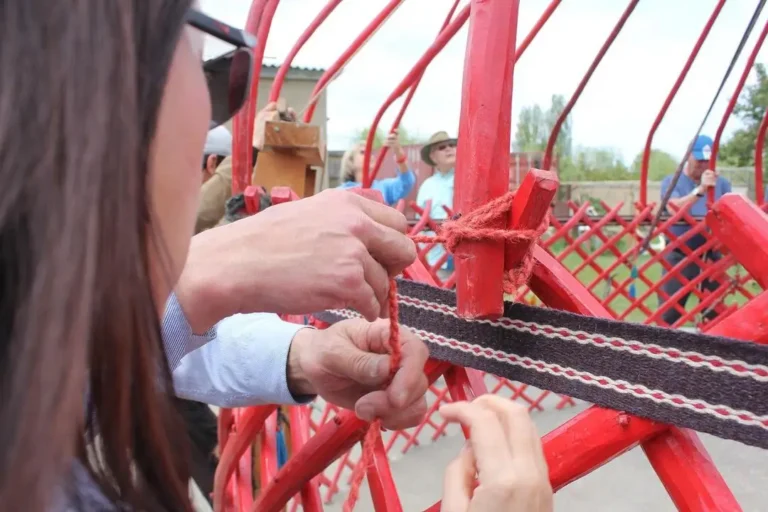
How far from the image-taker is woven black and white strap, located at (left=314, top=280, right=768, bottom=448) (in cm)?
41

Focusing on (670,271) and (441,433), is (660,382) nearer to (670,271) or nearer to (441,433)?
(441,433)

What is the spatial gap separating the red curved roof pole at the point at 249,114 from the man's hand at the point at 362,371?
441mm

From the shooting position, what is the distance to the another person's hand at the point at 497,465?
365mm

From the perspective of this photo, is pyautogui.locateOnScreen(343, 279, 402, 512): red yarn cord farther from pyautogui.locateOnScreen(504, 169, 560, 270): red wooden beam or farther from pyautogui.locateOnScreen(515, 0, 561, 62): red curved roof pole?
pyautogui.locateOnScreen(515, 0, 561, 62): red curved roof pole

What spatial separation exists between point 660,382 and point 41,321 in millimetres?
404

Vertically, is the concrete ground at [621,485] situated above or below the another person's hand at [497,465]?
below

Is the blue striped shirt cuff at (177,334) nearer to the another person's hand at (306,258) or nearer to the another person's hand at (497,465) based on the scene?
the another person's hand at (306,258)

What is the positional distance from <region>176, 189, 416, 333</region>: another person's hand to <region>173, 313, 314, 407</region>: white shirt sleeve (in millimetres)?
234

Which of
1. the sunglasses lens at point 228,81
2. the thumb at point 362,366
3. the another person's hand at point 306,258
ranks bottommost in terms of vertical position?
the thumb at point 362,366

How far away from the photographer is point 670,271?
2.73 meters

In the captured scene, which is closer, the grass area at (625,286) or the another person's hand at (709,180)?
the another person's hand at (709,180)

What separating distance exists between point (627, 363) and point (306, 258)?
271mm

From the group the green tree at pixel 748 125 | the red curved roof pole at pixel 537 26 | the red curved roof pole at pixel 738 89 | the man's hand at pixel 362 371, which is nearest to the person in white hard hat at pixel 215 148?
the red curved roof pole at pixel 537 26

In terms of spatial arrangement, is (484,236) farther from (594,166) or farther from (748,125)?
(594,166)
